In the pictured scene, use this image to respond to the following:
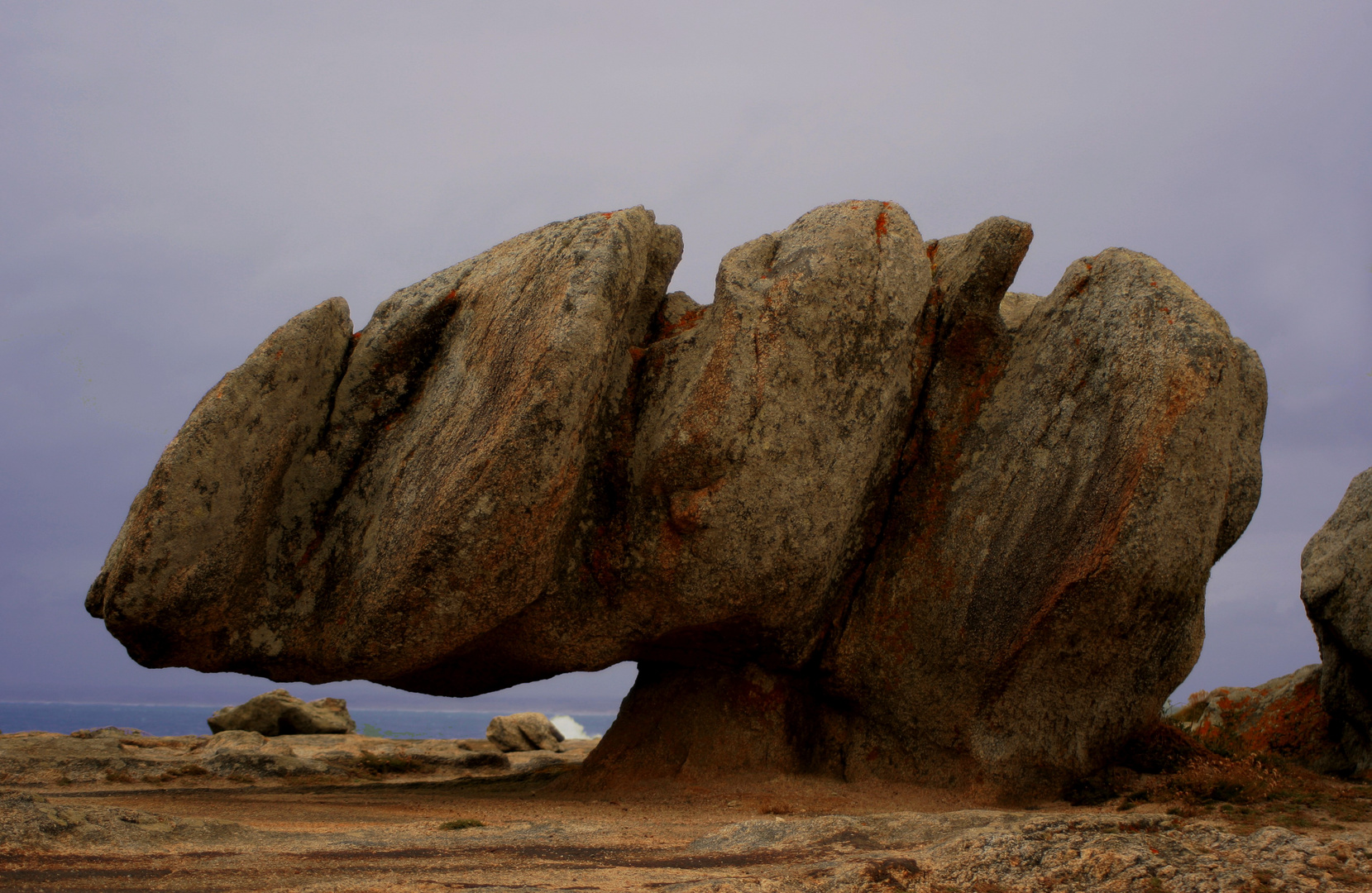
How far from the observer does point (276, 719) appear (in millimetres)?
17906

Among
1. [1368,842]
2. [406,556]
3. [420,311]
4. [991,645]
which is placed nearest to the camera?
[1368,842]

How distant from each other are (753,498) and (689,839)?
343 cm

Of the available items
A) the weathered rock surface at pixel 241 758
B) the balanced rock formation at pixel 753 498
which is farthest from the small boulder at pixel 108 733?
the balanced rock formation at pixel 753 498

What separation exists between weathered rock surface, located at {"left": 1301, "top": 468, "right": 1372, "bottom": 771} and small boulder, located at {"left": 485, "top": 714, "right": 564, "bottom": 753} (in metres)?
12.7

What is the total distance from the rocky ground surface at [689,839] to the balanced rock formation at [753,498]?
1.14m

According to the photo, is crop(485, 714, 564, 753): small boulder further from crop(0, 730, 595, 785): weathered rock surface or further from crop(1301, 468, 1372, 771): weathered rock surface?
crop(1301, 468, 1372, 771): weathered rock surface

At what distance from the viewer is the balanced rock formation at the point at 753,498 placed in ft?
31.5

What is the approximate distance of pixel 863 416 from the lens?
1044 centimetres

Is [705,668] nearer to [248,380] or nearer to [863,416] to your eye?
[863,416]

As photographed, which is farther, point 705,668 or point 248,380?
point 705,668

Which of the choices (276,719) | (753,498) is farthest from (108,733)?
(753,498)

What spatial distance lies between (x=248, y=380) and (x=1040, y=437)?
8546 millimetres

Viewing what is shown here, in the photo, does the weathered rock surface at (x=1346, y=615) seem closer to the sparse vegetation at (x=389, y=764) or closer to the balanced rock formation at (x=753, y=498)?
the balanced rock formation at (x=753, y=498)

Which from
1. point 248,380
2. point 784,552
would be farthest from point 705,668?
point 248,380
